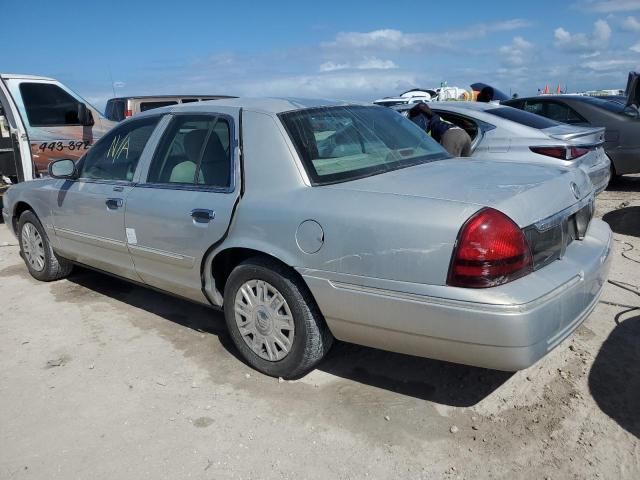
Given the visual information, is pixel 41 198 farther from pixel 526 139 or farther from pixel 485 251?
pixel 526 139

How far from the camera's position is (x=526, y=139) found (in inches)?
236

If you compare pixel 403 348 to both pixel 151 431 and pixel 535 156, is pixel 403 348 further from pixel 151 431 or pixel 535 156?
pixel 535 156

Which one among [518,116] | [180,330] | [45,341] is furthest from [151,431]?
[518,116]

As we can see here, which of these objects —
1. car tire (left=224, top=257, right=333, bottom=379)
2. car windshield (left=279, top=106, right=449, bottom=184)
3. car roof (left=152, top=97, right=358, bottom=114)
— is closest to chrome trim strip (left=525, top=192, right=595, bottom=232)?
car windshield (left=279, top=106, right=449, bottom=184)

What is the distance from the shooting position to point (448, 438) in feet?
8.87

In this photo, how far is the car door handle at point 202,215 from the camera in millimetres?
3276

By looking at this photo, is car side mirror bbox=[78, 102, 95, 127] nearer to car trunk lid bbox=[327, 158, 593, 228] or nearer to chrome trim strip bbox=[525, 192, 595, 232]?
car trunk lid bbox=[327, 158, 593, 228]

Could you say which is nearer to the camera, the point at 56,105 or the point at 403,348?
the point at 403,348

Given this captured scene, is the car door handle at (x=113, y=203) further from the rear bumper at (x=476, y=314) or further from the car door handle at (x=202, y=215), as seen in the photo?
the rear bumper at (x=476, y=314)

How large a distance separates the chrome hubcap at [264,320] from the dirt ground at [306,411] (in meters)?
0.21

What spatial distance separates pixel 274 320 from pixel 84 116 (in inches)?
273

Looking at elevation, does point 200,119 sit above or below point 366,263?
above

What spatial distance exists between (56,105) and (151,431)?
24.0 feet

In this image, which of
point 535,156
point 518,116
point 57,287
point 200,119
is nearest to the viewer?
point 200,119
